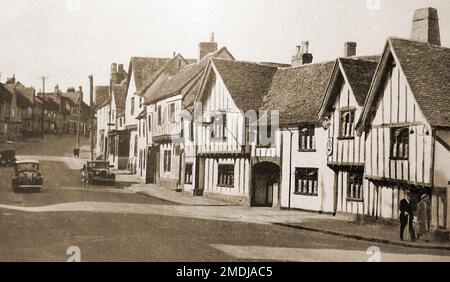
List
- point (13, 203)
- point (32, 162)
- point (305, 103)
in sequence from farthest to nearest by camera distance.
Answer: point (32, 162)
point (305, 103)
point (13, 203)

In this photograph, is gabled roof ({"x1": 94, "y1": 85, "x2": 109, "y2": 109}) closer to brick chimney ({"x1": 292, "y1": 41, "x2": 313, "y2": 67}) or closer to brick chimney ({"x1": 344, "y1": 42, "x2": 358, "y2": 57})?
brick chimney ({"x1": 292, "y1": 41, "x2": 313, "y2": 67})

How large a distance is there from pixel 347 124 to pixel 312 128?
200 cm

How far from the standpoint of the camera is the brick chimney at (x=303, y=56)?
22844 mm

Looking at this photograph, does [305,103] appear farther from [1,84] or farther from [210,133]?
[1,84]

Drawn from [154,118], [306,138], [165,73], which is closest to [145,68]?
[165,73]

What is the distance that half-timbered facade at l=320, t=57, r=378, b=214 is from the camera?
17.0 meters

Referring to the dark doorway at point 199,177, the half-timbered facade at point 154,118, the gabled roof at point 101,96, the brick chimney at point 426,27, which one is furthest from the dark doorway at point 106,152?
the brick chimney at point 426,27

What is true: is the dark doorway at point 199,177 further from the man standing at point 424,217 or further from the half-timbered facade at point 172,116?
the man standing at point 424,217

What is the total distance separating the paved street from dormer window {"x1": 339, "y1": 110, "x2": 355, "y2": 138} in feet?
10.3

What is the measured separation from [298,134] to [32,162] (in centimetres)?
1105

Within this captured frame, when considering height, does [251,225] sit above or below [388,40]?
below

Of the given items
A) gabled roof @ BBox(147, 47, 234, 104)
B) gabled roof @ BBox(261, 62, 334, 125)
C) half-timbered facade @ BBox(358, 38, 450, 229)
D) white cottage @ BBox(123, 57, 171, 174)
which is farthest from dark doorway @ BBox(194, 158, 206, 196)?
half-timbered facade @ BBox(358, 38, 450, 229)
